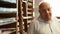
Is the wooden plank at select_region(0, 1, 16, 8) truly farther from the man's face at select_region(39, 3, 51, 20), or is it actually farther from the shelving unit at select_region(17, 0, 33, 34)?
the man's face at select_region(39, 3, 51, 20)

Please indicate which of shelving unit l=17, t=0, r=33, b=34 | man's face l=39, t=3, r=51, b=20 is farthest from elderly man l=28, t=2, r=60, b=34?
shelving unit l=17, t=0, r=33, b=34

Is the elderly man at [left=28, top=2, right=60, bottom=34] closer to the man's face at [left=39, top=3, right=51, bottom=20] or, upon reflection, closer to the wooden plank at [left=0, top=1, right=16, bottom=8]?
the man's face at [left=39, top=3, right=51, bottom=20]

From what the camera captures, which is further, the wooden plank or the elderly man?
the wooden plank

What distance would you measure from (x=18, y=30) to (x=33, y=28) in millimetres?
407

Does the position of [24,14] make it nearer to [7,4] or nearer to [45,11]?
[7,4]

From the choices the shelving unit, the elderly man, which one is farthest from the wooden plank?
the elderly man

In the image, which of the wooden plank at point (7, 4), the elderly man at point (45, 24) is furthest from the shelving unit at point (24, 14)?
the elderly man at point (45, 24)

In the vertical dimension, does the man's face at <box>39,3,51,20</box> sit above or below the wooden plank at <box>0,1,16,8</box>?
below

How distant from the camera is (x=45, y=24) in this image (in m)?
1.45

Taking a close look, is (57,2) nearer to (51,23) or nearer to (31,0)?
(31,0)

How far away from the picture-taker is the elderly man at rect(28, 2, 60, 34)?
1.42 m

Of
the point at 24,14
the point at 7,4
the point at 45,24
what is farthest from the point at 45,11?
the point at 24,14

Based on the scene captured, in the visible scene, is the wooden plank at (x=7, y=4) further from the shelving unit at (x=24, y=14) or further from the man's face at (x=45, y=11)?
the man's face at (x=45, y=11)

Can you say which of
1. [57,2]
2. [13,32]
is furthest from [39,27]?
[57,2]
